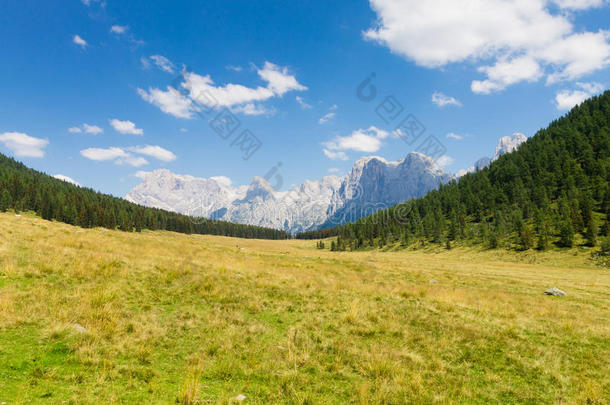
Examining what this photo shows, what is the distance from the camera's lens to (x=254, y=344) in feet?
28.7

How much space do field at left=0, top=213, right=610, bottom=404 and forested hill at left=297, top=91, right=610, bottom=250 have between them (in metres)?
87.4

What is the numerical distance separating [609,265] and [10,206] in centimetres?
20147

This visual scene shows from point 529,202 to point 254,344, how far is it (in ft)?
442

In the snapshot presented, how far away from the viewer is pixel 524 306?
1656cm

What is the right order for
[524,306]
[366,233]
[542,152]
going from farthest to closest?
[366,233] → [542,152] → [524,306]

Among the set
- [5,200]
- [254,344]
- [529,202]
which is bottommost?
[254,344]

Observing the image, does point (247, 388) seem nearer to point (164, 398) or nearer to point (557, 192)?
point (164, 398)

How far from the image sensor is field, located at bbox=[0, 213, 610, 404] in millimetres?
6246

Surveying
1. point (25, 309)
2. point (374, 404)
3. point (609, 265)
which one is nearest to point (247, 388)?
point (374, 404)

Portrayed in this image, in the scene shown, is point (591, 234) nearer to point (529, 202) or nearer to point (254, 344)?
point (529, 202)

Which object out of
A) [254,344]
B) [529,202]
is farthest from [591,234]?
[254,344]

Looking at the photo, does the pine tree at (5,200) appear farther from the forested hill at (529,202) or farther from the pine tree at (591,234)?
the pine tree at (591,234)

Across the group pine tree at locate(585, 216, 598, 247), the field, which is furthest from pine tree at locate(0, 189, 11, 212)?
pine tree at locate(585, 216, 598, 247)

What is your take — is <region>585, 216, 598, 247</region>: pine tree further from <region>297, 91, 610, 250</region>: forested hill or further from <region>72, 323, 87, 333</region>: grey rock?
<region>72, 323, 87, 333</region>: grey rock
